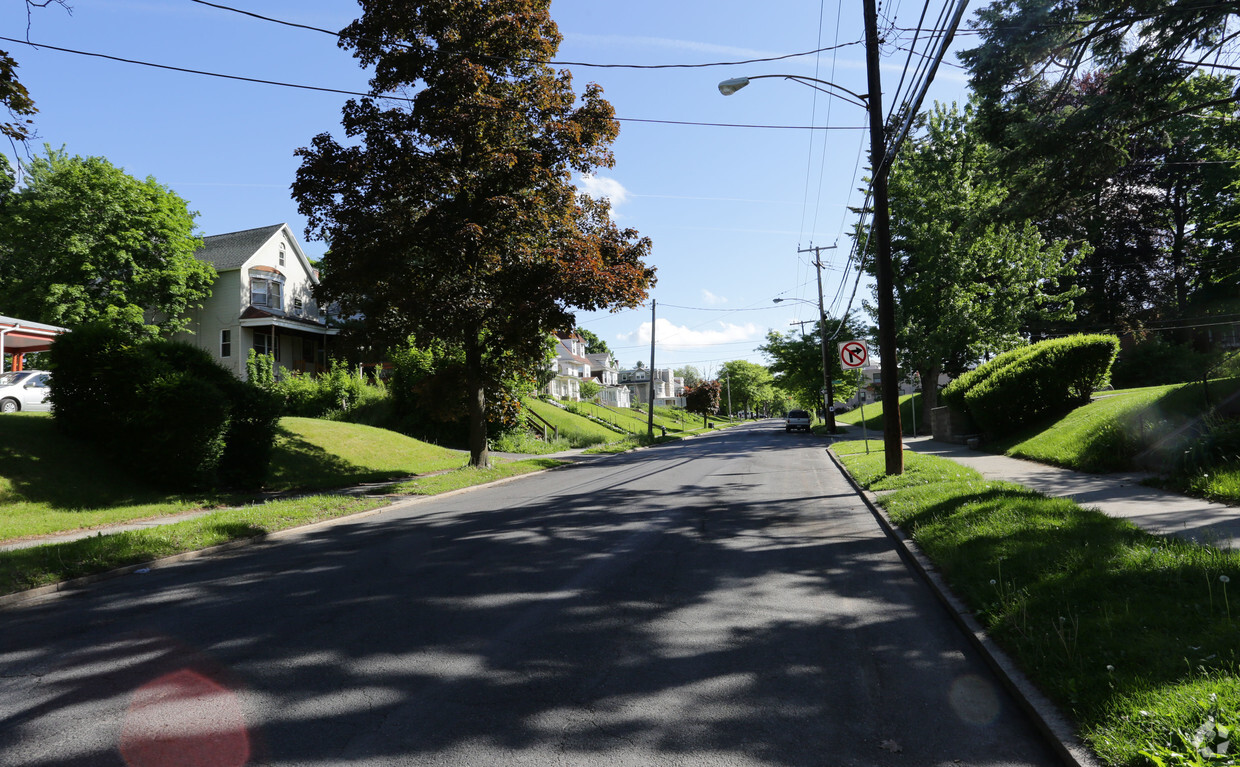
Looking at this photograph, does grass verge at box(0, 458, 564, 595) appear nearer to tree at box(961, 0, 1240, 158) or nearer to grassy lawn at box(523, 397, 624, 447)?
tree at box(961, 0, 1240, 158)

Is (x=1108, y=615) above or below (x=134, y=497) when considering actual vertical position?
above

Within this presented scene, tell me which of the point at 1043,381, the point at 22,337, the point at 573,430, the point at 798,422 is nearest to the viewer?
the point at 1043,381

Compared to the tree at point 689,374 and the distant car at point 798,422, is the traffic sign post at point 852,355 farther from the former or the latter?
the tree at point 689,374

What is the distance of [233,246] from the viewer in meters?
39.9

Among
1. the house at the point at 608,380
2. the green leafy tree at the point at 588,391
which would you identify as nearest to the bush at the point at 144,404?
the green leafy tree at the point at 588,391

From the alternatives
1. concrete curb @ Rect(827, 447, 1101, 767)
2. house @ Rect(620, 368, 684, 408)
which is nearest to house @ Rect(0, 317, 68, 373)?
concrete curb @ Rect(827, 447, 1101, 767)

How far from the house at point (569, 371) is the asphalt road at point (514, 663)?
59850 mm

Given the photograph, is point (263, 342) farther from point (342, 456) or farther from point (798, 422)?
point (798, 422)

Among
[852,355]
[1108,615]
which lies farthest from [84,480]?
[852,355]

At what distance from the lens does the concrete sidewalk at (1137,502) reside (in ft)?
22.2

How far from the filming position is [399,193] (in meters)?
16.8

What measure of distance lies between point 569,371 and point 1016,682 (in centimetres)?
7965

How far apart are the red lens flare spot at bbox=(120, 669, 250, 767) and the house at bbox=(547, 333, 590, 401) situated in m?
62.7

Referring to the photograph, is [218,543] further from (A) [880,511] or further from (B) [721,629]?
(A) [880,511]
